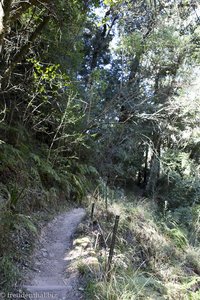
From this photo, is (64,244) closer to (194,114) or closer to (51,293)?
(51,293)

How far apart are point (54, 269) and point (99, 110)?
324 inches

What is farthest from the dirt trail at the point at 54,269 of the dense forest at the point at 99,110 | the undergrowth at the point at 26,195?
the dense forest at the point at 99,110

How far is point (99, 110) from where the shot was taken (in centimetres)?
1180

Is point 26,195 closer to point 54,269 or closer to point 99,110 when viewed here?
point 54,269

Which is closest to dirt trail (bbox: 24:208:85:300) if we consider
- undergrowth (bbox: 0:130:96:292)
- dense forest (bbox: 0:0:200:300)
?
undergrowth (bbox: 0:130:96:292)

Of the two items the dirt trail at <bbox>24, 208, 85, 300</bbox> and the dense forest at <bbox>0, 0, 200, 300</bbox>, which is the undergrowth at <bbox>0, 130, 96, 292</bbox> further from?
the dirt trail at <bbox>24, 208, 85, 300</bbox>

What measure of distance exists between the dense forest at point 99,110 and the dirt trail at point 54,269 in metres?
0.35

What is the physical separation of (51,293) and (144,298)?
1.16 meters

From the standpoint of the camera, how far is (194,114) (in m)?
12.1

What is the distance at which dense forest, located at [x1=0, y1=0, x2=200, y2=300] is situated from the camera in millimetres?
6309

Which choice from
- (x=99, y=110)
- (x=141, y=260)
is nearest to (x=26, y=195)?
(x=141, y=260)

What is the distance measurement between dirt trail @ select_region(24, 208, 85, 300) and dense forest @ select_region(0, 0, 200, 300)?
350 mm

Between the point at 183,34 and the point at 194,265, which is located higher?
the point at 183,34

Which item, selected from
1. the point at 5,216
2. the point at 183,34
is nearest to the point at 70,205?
the point at 5,216
